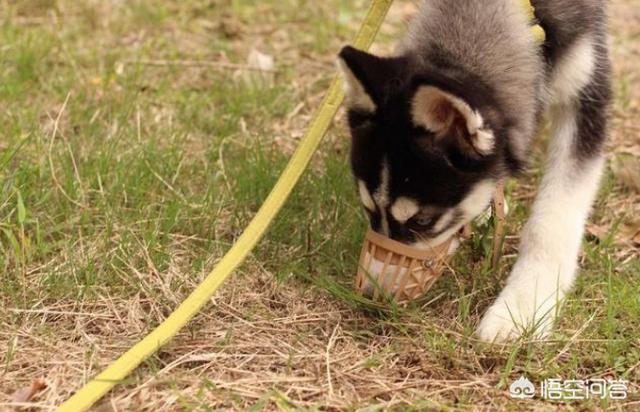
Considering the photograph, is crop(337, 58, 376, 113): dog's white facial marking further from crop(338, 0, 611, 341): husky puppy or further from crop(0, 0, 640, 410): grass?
crop(0, 0, 640, 410): grass

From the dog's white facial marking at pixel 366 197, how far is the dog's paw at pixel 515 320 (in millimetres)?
600

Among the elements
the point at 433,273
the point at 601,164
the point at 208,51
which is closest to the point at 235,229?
the point at 433,273

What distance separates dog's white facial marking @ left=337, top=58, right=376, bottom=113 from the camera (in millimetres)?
2984

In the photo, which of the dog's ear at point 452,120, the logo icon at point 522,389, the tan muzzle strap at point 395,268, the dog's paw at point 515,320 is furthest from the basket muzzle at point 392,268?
the logo icon at point 522,389

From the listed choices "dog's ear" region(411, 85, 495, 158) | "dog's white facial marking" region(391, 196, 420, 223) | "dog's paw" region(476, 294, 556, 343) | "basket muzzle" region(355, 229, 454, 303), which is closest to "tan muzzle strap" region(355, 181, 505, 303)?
"basket muzzle" region(355, 229, 454, 303)

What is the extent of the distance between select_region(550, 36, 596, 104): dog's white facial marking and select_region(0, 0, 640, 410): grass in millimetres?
656

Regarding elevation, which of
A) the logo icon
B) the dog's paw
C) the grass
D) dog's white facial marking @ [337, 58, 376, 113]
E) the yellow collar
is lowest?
the grass

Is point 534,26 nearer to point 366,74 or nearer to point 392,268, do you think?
point 366,74

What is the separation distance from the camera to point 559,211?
3676mm

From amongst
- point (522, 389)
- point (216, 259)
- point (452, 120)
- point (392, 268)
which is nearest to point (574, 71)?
point (452, 120)

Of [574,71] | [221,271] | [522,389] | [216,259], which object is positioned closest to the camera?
[522,389]

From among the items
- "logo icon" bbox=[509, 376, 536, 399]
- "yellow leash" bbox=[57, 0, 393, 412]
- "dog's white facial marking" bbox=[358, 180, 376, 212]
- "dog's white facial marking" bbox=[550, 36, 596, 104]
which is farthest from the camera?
"dog's white facial marking" bbox=[550, 36, 596, 104]

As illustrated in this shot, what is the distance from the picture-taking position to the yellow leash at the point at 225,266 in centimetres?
273

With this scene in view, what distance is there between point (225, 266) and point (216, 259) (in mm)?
620
